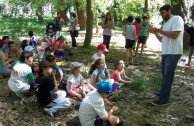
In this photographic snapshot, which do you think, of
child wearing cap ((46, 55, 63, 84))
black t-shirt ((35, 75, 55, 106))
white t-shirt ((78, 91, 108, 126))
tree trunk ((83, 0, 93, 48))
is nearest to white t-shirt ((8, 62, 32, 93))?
black t-shirt ((35, 75, 55, 106))

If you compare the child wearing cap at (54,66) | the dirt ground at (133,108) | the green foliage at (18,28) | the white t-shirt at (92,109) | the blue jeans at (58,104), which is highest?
the green foliage at (18,28)

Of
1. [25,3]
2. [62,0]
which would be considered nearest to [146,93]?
[25,3]

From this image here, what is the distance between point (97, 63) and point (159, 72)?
10.3ft

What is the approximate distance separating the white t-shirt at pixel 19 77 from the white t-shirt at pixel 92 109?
1720 millimetres

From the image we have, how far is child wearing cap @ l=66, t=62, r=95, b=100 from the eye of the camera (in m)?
5.61

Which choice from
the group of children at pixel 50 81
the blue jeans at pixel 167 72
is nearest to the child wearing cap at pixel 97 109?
the group of children at pixel 50 81

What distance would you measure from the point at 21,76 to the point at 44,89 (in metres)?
0.75

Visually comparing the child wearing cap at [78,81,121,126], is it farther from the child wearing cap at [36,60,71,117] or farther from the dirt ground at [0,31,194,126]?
the child wearing cap at [36,60,71,117]

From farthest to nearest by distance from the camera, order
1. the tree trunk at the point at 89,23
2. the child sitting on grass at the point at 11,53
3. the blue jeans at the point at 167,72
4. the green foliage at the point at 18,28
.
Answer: the green foliage at the point at 18,28
the tree trunk at the point at 89,23
the child sitting on grass at the point at 11,53
the blue jeans at the point at 167,72

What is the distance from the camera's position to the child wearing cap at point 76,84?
5609 millimetres

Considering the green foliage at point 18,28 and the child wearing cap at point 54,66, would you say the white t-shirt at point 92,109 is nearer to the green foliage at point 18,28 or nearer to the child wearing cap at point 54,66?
the child wearing cap at point 54,66

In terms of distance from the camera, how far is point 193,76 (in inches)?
328

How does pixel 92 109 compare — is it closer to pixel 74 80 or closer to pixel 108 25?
pixel 74 80

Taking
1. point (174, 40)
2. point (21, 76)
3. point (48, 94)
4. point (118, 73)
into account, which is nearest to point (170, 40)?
point (174, 40)
